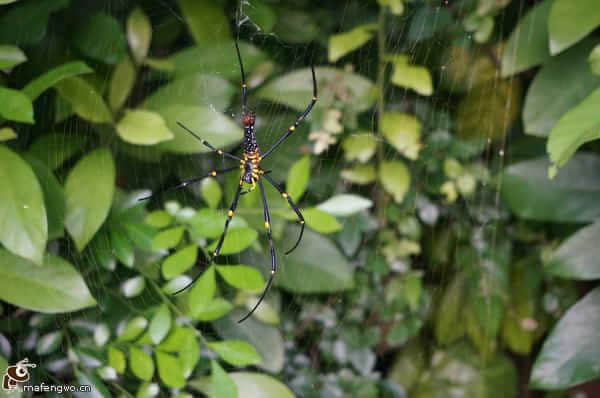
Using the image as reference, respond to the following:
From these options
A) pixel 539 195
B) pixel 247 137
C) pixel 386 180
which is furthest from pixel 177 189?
pixel 539 195

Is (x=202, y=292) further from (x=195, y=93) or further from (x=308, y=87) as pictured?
(x=308, y=87)

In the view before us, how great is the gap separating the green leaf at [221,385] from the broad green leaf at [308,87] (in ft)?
1.91

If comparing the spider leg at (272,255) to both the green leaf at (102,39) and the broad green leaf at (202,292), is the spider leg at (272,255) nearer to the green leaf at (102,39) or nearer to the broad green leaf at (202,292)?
the broad green leaf at (202,292)

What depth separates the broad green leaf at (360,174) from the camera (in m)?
1.19

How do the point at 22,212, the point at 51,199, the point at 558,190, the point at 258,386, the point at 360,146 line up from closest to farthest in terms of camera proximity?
the point at 22,212, the point at 51,199, the point at 258,386, the point at 558,190, the point at 360,146

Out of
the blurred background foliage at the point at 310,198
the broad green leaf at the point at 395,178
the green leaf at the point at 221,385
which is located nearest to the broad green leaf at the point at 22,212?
the blurred background foliage at the point at 310,198

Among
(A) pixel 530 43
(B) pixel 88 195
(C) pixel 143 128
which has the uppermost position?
(A) pixel 530 43

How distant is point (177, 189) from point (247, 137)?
0.20 m

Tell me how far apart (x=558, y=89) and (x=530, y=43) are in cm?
→ 13

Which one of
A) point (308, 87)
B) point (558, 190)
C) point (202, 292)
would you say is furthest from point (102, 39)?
point (558, 190)

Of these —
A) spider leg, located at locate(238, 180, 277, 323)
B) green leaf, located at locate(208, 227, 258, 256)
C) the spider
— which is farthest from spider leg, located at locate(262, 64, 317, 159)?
green leaf, located at locate(208, 227, 258, 256)

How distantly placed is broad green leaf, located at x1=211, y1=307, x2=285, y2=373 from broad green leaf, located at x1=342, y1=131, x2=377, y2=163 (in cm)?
44

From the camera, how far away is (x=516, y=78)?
129 cm

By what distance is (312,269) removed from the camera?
1.12 meters
